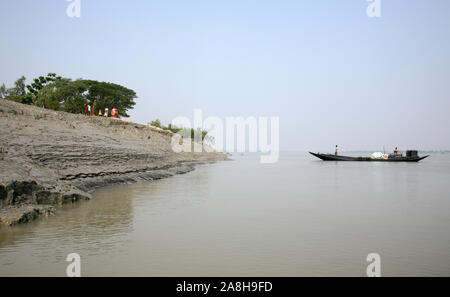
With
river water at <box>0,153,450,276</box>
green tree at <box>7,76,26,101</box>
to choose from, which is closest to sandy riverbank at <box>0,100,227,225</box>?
river water at <box>0,153,450,276</box>

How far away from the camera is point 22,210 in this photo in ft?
32.5

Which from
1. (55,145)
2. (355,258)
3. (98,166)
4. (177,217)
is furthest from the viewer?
(98,166)

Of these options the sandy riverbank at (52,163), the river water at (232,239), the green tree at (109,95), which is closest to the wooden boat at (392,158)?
the green tree at (109,95)

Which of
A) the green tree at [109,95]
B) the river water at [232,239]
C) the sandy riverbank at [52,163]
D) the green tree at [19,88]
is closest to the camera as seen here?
the river water at [232,239]

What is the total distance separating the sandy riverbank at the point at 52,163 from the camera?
1067 cm

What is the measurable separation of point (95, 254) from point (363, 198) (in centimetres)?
1283

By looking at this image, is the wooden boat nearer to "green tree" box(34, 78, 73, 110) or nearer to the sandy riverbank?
the sandy riverbank

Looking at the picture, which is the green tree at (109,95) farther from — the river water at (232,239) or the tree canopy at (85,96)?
the river water at (232,239)

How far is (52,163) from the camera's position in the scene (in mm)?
16047

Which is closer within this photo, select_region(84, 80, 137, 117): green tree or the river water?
the river water

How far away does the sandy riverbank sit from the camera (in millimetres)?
10672

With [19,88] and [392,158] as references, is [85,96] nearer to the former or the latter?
[19,88]

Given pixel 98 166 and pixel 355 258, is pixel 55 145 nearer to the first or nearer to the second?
pixel 98 166
